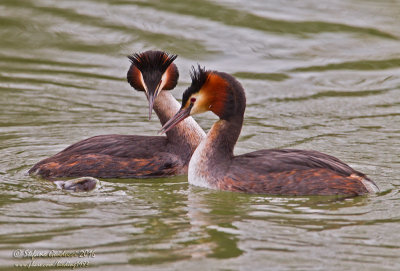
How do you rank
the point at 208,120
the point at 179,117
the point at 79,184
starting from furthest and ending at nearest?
the point at 208,120 < the point at 179,117 < the point at 79,184

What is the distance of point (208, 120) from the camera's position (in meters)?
12.1

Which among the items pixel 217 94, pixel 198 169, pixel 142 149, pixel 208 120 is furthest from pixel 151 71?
pixel 208 120

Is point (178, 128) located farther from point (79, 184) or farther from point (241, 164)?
point (79, 184)

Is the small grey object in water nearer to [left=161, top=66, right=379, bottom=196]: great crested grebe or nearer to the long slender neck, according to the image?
[left=161, top=66, right=379, bottom=196]: great crested grebe

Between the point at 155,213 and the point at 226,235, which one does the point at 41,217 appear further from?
the point at 226,235

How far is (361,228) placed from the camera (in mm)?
7234

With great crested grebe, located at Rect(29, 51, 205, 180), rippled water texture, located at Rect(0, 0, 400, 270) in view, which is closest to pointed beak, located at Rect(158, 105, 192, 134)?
great crested grebe, located at Rect(29, 51, 205, 180)

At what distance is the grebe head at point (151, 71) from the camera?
965cm

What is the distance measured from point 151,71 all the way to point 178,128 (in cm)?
69

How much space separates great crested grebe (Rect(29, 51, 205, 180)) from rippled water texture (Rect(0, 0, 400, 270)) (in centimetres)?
22

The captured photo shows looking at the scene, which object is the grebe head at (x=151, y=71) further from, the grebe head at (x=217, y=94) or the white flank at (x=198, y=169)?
the white flank at (x=198, y=169)

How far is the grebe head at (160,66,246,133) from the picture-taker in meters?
8.80

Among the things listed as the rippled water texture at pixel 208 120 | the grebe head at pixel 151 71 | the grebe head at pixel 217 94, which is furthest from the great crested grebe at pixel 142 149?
the grebe head at pixel 217 94

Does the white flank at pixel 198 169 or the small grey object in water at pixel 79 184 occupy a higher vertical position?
the white flank at pixel 198 169
